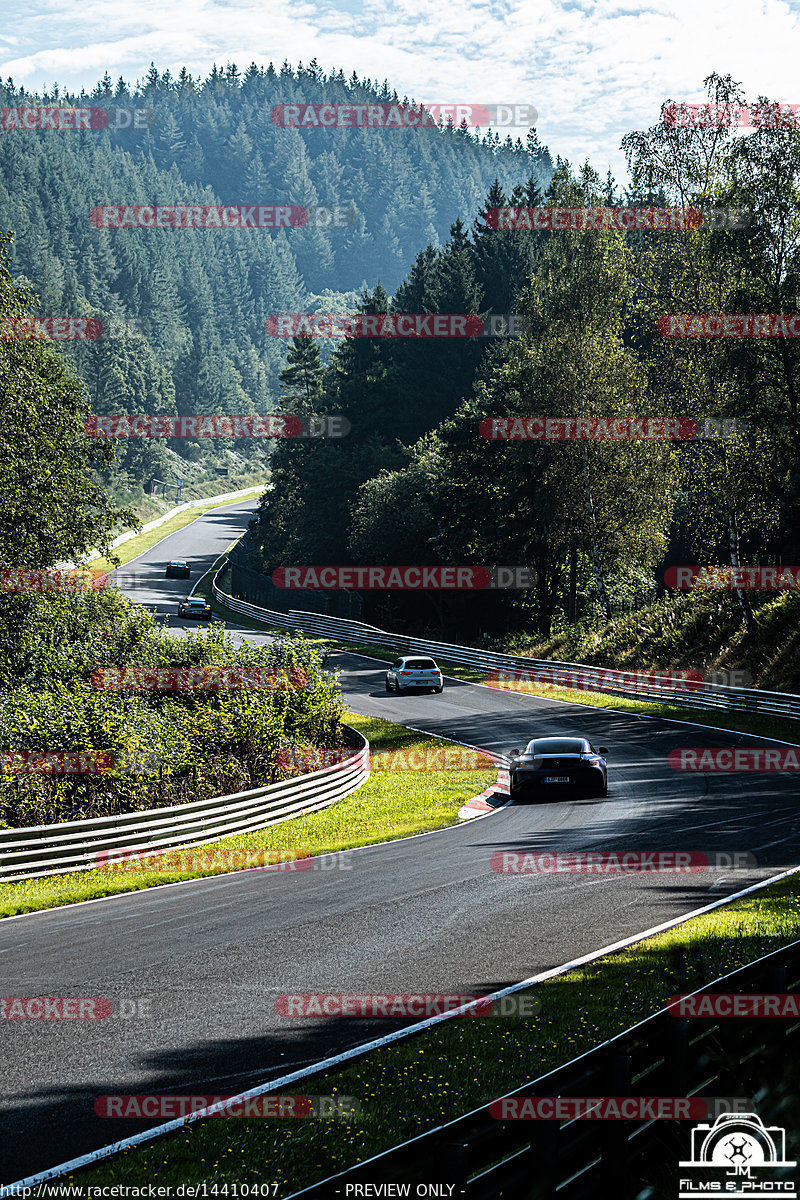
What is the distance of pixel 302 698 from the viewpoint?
2595 centimetres

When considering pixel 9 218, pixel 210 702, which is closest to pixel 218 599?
pixel 210 702

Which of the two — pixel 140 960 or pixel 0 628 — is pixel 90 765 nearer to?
pixel 140 960

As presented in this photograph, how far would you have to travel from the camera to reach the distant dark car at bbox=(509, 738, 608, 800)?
805 inches

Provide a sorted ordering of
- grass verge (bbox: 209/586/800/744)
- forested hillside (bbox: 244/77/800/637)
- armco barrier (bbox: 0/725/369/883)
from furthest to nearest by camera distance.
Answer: forested hillside (bbox: 244/77/800/637)
grass verge (bbox: 209/586/800/744)
armco barrier (bbox: 0/725/369/883)

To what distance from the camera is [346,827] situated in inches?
779

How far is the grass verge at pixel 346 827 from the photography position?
1370cm

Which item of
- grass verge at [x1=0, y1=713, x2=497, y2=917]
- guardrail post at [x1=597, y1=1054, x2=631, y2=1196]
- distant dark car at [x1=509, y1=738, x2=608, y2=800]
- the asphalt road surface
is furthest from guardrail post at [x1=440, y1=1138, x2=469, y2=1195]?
distant dark car at [x1=509, y1=738, x2=608, y2=800]

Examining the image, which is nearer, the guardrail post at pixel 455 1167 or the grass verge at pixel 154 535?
the guardrail post at pixel 455 1167

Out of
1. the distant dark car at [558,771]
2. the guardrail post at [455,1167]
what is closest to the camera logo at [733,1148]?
the guardrail post at [455,1167]

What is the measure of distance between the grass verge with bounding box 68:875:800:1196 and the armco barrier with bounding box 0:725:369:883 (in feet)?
29.1

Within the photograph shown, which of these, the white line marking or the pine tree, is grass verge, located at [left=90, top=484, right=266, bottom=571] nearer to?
the pine tree

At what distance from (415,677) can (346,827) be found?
19.1 meters

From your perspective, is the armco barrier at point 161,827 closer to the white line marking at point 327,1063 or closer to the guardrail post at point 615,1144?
the white line marking at point 327,1063

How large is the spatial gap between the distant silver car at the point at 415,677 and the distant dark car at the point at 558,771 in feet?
58.0
